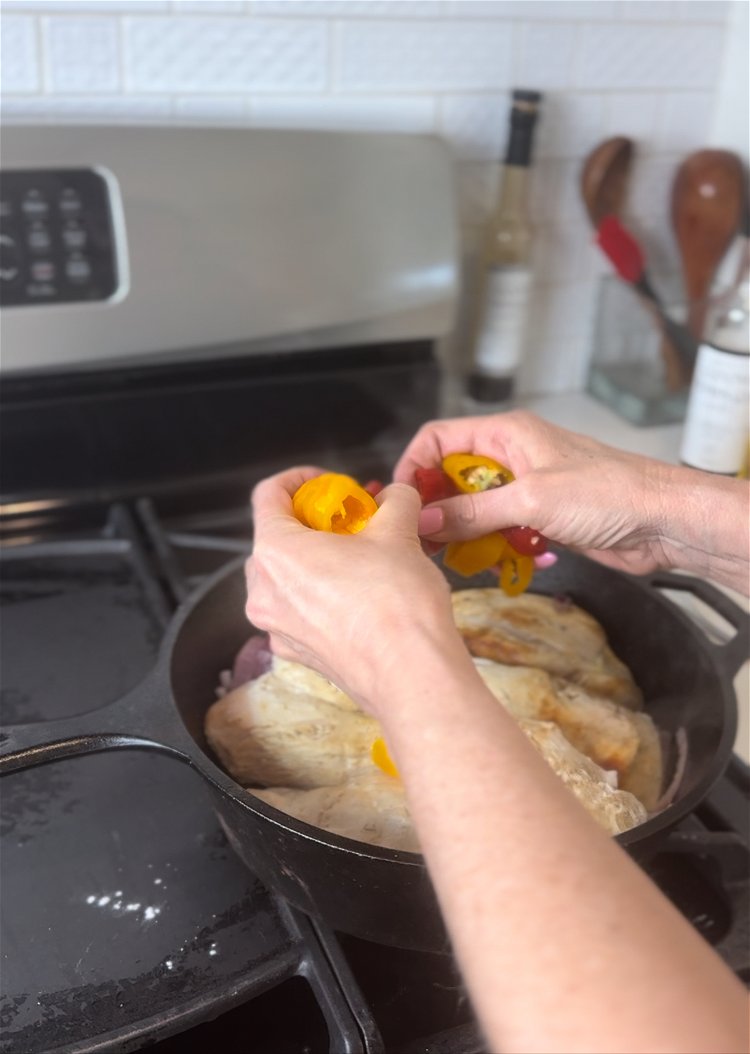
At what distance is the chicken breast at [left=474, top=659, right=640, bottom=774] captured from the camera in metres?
0.63

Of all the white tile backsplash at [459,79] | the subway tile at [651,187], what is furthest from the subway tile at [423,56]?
the subway tile at [651,187]

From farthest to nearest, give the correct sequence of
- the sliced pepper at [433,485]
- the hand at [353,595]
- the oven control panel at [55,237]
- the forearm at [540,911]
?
1. the oven control panel at [55,237]
2. the sliced pepper at [433,485]
3. the hand at [353,595]
4. the forearm at [540,911]

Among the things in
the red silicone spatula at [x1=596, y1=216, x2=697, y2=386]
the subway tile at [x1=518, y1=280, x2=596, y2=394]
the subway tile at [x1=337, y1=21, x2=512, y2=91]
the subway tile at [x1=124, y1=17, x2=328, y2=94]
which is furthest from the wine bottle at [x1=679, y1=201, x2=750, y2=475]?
the subway tile at [x1=124, y1=17, x2=328, y2=94]

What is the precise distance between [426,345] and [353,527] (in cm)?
51

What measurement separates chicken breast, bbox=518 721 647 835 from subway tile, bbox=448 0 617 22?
71 cm

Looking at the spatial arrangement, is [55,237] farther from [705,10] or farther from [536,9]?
[705,10]

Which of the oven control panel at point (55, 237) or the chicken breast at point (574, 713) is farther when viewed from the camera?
the oven control panel at point (55, 237)

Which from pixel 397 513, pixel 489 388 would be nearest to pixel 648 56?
pixel 489 388

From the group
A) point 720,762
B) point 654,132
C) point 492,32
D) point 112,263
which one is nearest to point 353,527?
point 720,762

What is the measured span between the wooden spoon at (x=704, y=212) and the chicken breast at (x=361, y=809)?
75 centimetres

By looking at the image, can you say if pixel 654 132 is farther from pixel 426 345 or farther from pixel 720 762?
pixel 720 762

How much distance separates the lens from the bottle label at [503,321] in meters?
1.04

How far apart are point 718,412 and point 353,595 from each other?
1.99 ft

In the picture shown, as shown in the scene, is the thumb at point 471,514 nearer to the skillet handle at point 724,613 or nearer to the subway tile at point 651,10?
the skillet handle at point 724,613
